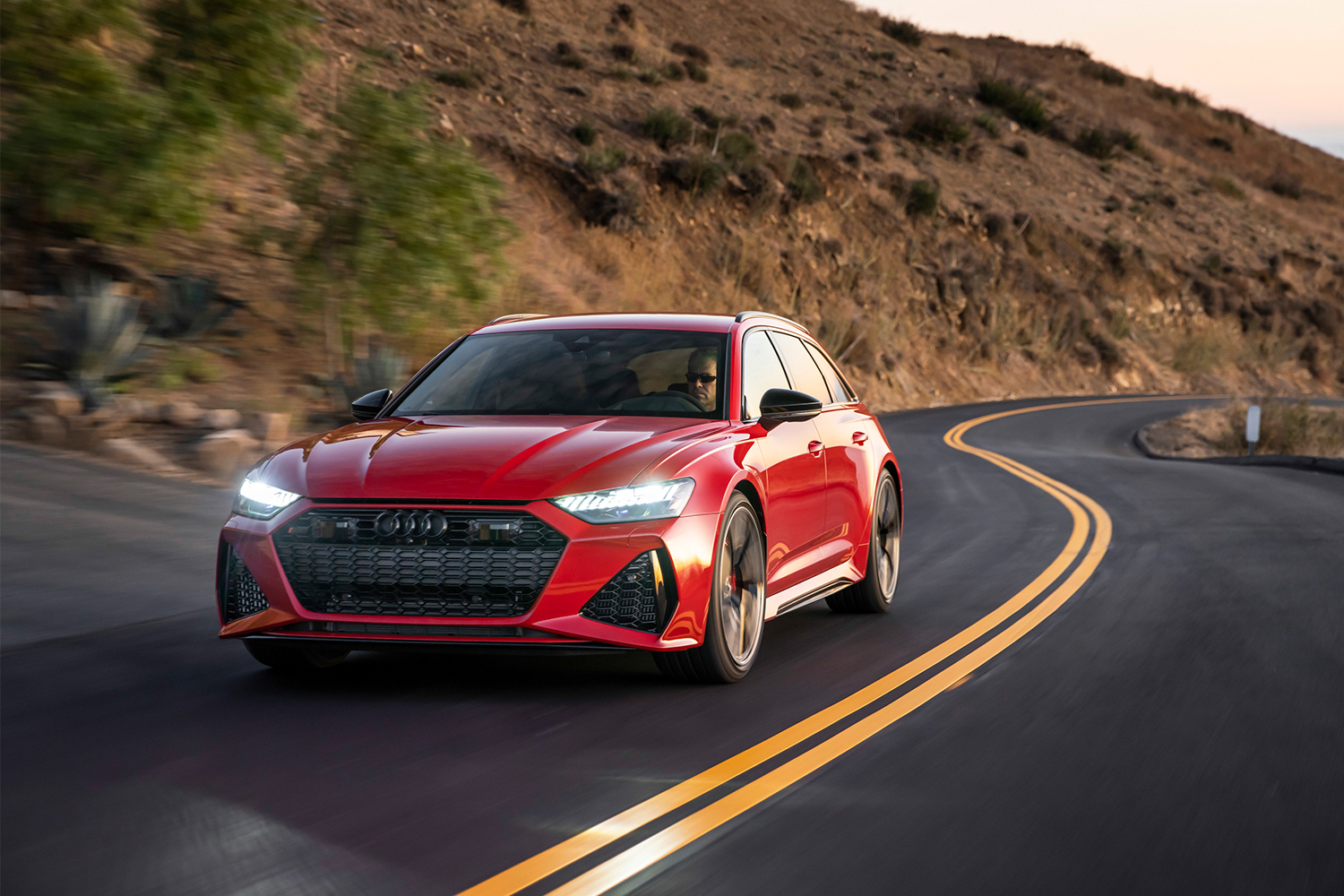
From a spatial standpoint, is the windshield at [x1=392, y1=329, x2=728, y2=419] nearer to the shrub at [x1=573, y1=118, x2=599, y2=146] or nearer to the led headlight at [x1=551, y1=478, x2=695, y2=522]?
the led headlight at [x1=551, y1=478, x2=695, y2=522]

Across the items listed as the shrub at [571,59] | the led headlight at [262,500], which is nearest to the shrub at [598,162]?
the shrub at [571,59]

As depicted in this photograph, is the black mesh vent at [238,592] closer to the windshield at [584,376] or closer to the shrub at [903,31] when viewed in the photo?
the windshield at [584,376]

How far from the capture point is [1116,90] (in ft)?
315

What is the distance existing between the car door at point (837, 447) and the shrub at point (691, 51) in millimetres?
48433

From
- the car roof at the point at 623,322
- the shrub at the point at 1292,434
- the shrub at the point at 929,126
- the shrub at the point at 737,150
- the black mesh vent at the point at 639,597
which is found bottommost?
the shrub at the point at 1292,434

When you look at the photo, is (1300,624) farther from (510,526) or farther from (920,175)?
(920,175)

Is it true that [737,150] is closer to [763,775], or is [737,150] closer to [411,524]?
[411,524]

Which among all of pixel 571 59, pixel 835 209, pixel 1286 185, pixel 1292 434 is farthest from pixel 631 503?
pixel 1286 185

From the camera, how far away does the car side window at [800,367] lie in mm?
7707

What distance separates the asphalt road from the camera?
3.83 meters

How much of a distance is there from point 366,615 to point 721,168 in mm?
38914

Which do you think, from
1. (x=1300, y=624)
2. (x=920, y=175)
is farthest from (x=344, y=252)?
(x=920, y=175)

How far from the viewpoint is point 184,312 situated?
14883 millimetres

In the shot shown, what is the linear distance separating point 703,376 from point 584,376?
577mm
